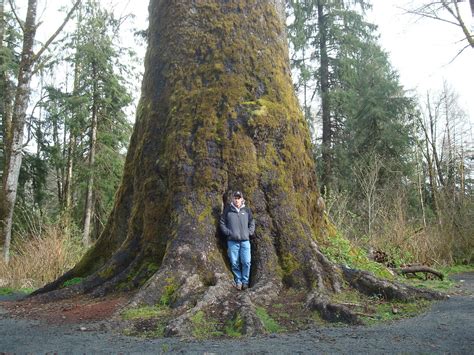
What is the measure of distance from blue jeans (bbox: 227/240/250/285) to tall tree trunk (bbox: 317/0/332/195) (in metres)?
16.9

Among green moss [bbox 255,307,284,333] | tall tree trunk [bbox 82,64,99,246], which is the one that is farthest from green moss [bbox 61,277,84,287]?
tall tree trunk [bbox 82,64,99,246]

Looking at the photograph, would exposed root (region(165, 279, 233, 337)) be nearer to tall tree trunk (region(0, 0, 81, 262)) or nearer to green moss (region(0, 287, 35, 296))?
green moss (region(0, 287, 35, 296))

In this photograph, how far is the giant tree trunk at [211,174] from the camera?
18.6 feet

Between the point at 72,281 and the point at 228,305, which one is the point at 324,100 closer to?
the point at 72,281

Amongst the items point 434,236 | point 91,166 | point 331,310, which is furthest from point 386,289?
point 91,166

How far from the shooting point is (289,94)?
736cm

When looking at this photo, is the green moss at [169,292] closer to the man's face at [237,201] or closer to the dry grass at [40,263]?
the man's face at [237,201]

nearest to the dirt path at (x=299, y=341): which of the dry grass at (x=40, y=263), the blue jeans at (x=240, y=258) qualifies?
the blue jeans at (x=240, y=258)

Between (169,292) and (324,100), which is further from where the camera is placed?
(324,100)

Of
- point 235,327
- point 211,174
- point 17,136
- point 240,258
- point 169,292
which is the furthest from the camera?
point 17,136

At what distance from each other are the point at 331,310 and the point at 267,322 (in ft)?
2.29

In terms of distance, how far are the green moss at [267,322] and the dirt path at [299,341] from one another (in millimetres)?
228

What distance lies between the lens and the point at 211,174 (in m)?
6.40

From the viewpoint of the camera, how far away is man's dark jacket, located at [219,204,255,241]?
5.98 meters
